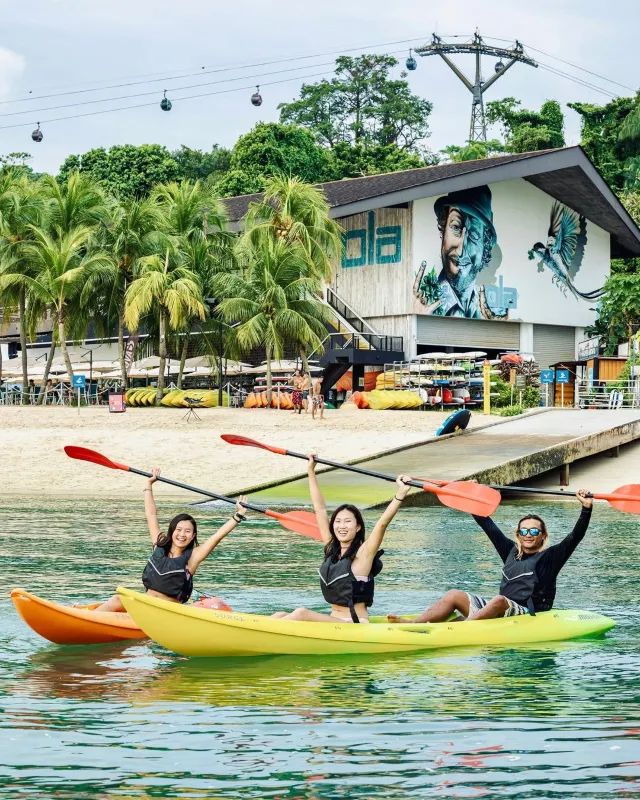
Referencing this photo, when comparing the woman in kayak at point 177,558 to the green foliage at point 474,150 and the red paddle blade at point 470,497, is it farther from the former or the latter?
the green foliage at point 474,150

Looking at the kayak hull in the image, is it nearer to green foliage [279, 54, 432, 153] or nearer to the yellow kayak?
the yellow kayak

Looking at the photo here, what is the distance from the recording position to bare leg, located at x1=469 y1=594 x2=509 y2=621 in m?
9.03

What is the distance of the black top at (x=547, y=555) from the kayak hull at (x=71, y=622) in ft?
9.62

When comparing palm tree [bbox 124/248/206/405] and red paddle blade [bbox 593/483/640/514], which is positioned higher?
palm tree [bbox 124/248/206/405]

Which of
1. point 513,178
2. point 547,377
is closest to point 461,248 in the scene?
point 513,178

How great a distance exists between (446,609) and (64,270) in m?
29.7

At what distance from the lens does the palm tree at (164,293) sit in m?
34.9

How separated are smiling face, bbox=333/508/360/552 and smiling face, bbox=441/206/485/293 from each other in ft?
110

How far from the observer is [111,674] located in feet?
26.2

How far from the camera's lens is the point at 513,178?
39281mm

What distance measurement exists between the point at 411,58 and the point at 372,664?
54454mm

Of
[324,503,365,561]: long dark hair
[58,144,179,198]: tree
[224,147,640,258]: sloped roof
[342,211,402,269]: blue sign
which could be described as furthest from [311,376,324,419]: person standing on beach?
[58,144,179,198]: tree

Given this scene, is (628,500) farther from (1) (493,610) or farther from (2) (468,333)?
(2) (468,333)

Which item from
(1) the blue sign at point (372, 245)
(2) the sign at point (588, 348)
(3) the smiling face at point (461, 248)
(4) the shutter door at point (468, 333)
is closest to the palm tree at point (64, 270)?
(1) the blue sign at point (372, 245)
